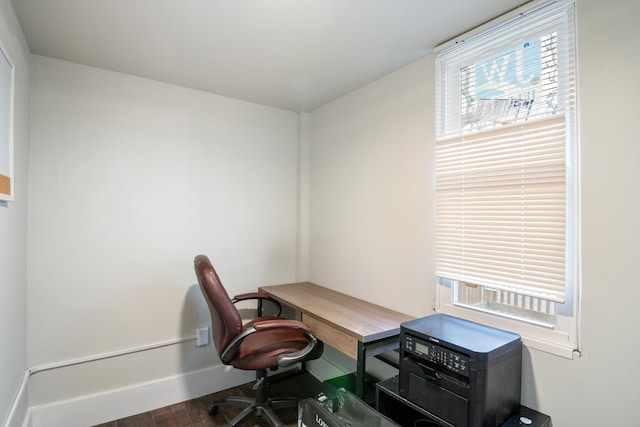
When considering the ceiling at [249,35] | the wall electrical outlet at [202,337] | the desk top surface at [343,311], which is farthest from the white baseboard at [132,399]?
the ceiling at [249,35]

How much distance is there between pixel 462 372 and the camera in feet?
4.14

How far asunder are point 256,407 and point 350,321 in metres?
0.93

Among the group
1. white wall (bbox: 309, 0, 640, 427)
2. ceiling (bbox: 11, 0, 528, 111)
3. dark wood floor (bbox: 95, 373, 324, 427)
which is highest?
ceiling (bbox: 11, 0, 528, 111)

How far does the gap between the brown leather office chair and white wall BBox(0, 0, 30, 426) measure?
0.87m

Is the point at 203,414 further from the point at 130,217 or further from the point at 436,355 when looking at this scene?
the point at 436,355

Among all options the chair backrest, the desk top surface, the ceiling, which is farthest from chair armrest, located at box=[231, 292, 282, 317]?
the ceiling

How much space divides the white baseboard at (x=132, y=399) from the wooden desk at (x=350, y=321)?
794 mm

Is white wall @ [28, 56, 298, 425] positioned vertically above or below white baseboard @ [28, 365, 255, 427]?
above

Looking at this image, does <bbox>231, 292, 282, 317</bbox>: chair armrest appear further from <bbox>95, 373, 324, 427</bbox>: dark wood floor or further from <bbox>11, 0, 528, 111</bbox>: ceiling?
<bbox>11, 0, 528, 111</bbox>: ceiling

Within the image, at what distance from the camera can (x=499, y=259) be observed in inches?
61.9

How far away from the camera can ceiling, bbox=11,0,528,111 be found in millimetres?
1512

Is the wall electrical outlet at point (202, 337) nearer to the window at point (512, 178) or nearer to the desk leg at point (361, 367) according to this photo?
the desk leg at point (361, 367)

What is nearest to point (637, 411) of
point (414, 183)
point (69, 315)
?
point (414, 183)

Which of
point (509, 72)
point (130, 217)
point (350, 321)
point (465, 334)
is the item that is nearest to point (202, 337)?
point (130, 217)
